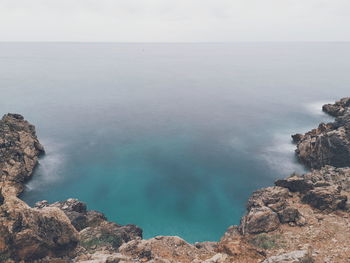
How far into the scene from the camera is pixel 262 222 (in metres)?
32.3

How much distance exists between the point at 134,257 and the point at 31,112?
10483 cm

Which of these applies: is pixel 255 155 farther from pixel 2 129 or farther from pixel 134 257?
pixel 2 129

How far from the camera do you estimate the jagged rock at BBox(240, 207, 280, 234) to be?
31.9 meters

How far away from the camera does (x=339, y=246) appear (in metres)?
26.1

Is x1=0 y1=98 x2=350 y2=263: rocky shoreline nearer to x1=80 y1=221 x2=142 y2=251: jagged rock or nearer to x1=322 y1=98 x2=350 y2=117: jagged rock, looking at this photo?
x1=80 y1=221 x2=142 y2=251: jagged rock

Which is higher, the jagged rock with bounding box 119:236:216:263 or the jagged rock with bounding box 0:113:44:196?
the jagged rock with bounding box 0:113:44:196

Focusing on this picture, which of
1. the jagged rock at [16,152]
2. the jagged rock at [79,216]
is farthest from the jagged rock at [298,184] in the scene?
the jagged rock at [16,152]

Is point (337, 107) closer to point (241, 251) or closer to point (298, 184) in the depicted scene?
point (298, 184)

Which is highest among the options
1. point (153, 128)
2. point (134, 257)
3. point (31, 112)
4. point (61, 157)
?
point (31, 112)

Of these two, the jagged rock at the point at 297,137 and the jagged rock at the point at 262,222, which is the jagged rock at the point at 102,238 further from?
the jagged rock at the point at 297,137

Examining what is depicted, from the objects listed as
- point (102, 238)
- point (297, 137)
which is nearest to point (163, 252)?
point (102, 238)

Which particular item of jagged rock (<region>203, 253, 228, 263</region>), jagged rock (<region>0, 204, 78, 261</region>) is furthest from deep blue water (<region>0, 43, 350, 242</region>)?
jagged rock (<region>0, 204, 78, 261</region>)

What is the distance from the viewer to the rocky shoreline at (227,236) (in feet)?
81.9

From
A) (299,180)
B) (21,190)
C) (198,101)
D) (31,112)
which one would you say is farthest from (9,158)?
(198,101)
